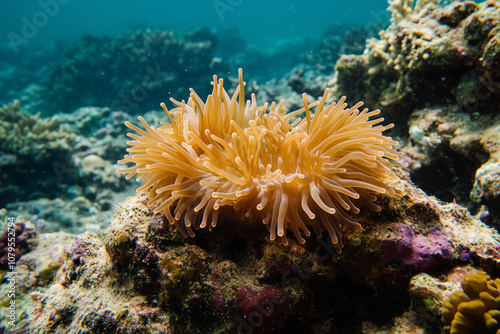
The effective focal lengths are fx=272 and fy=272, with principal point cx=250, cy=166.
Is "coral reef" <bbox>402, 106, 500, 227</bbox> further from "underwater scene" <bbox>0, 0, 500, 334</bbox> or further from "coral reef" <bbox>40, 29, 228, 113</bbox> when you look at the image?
"coral reef" <bbox>40, 29, 228, 113</bbox>

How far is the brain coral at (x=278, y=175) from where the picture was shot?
1.96 metres

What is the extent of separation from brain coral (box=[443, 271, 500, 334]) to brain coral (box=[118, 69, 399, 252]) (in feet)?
2.17

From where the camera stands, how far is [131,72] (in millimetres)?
15180

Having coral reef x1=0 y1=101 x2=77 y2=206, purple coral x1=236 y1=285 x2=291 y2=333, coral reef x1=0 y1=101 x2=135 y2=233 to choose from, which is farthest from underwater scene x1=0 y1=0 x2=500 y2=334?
coral reef x1=0 y1=101 x2=77 y2=206

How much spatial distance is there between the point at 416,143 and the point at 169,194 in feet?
12.4

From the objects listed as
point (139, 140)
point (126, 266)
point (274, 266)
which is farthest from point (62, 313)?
point (274, 266)

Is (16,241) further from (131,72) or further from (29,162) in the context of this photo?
(131,72)

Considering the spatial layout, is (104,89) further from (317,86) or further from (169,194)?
(169,194)

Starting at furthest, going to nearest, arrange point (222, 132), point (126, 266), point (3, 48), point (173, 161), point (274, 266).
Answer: point (3, 48) < point (222, 132) < point (126, 266) < point (173, 161) < point (274, 266)

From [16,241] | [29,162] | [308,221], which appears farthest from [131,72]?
[308,221]

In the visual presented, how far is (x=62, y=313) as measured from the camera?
2391mm

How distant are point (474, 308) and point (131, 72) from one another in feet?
55.4

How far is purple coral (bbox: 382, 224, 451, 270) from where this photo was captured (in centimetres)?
193

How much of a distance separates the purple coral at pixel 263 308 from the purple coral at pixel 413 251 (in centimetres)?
79
